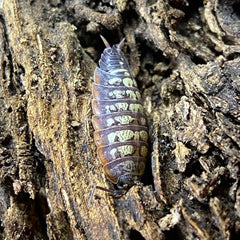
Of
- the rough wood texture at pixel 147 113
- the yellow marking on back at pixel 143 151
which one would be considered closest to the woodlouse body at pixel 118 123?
the yellow marking on back at pixel 143 151

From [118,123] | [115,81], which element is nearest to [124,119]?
[118,123]

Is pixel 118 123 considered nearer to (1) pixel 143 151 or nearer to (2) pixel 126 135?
(2) pixel 126 135

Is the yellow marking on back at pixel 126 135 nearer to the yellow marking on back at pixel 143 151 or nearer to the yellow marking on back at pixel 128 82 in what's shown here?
the yellow marking on back at pixel 143 151

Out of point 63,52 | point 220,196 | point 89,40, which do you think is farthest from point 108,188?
point 89,40

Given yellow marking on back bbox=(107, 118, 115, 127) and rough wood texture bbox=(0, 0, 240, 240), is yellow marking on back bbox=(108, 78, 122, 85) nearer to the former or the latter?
rough wood texture bbox=(0, 0, 240, 240)

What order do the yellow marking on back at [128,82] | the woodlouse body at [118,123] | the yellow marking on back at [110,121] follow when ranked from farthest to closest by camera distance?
the yellow marking on back at [128,82]
the yellow marking on back at [110,121]
the woodlouse body at [118,123]

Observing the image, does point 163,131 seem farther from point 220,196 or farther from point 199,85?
point 220,196
